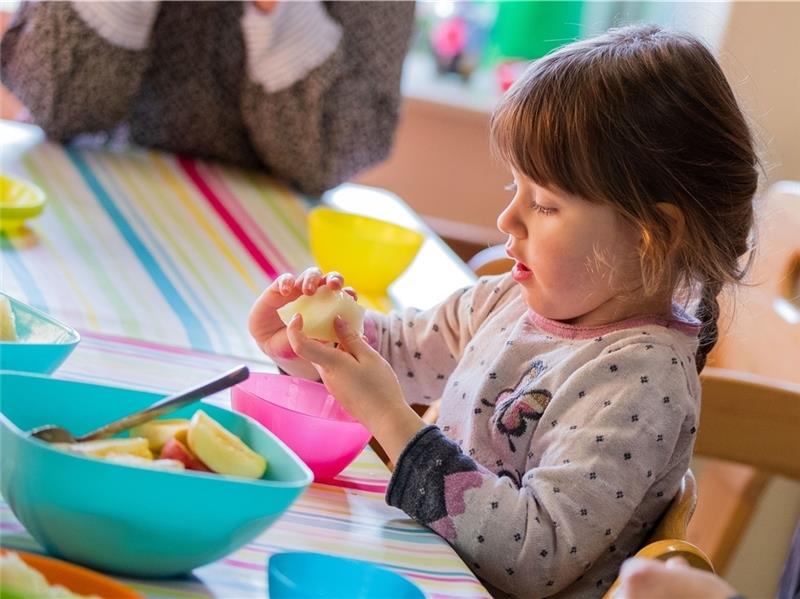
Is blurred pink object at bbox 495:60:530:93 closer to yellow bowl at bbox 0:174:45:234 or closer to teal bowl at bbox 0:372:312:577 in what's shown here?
yellow bowl at bbox 0:174:45:234

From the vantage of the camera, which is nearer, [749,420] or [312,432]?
[312,432]

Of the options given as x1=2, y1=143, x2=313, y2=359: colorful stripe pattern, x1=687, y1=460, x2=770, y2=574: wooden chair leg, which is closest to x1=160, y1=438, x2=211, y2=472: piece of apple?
x1=2, y1=143, x2=313, y2=359: colorful stripe pattern

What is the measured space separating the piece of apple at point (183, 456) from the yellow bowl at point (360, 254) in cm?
75

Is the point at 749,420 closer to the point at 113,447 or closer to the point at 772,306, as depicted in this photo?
the point at 772,306

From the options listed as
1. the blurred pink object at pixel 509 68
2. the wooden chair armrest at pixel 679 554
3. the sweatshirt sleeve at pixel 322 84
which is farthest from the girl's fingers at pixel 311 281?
the blurred pink object at pixel 509 68

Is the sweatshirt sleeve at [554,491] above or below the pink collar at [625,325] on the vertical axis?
below

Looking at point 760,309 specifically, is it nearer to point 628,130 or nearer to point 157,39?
point 628,130

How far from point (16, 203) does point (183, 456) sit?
2.68 ft

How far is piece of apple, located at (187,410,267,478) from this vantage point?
26.6 inches

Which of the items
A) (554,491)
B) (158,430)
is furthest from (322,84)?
(158,430)

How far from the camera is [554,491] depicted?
0.88 m

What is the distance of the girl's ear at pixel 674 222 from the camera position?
100 cm

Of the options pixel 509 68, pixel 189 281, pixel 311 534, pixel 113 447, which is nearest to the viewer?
pixel 113 447

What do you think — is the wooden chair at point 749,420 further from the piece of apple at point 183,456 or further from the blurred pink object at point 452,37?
the blurred pink object at point 452,37
